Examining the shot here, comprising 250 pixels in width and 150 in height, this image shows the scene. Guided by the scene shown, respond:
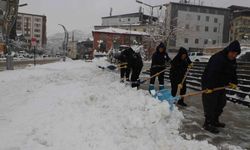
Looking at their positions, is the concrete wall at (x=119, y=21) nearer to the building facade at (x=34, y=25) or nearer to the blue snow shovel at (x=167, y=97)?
the building facade at (x=34, y=25)

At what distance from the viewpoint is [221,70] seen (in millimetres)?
6641

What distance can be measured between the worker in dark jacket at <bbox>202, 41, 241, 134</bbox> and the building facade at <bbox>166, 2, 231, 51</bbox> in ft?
218

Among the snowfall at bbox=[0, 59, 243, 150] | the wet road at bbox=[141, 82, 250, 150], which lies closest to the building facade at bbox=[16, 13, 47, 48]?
the wet road at bbox=[141, 82, 250, 150]

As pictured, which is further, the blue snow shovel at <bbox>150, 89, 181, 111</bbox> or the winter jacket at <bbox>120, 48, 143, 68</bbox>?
the winter jacket at <bbox>120, 48, 143, 68</bbox>

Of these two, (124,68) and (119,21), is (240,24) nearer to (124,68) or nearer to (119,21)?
(119,21)

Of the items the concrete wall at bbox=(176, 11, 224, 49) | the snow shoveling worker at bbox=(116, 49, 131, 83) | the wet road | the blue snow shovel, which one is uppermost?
the concrete wall at bbox=(176, 11, 224, 49)

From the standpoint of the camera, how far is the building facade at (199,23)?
73.8 metres

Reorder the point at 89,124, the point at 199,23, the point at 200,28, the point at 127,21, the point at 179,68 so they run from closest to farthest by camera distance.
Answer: the point at 89,124
the point at 179,68
the point at 199,23
the point at 200,28
the point at 127,21

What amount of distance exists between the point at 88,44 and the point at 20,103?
261ft

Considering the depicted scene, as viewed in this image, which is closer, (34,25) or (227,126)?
(227,126)

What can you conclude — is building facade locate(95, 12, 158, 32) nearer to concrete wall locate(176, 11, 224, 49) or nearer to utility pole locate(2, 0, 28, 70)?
concrete wall locate(176, 11, 224, 49)

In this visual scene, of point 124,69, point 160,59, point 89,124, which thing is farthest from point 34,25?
point 89,124

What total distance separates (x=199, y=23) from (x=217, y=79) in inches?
2876

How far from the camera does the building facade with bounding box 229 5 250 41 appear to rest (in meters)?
74.1
